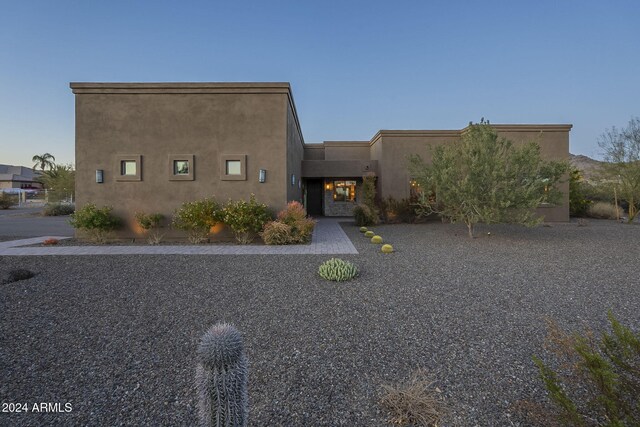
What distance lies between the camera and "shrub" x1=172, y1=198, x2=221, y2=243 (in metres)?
9.41

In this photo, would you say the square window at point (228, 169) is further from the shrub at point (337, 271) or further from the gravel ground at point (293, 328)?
the shrub at point (337, 271)

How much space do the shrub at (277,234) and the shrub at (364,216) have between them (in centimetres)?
611

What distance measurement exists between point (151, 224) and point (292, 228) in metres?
4.93

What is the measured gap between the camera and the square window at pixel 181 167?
10164 millimetres

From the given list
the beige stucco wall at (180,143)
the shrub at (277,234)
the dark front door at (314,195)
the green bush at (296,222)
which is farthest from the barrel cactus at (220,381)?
the dark front door at (314,195)

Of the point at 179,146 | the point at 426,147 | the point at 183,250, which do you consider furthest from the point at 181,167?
the point at 426,147

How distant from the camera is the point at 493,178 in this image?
9133 mm

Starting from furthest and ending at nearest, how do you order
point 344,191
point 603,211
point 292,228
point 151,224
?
point 344,191 → point 603,211 → point 151,224 → point 292,228

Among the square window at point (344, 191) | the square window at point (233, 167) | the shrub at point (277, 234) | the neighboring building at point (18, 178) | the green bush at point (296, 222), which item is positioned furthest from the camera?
the neighboring building at point (18, 178)

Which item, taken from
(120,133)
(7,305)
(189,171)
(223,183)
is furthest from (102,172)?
(7,305)

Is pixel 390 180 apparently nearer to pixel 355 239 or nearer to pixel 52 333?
pixel 355 239

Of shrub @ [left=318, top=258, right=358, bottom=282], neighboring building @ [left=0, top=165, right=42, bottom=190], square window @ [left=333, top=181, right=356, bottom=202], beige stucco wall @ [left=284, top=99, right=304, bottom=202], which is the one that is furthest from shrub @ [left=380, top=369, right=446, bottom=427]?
neighboring building @ [left=0, top=165, right=42, bottom=190]

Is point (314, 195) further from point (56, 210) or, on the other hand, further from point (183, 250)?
point (56, 210)

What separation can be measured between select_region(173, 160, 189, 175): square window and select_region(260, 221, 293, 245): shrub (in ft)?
12.4
